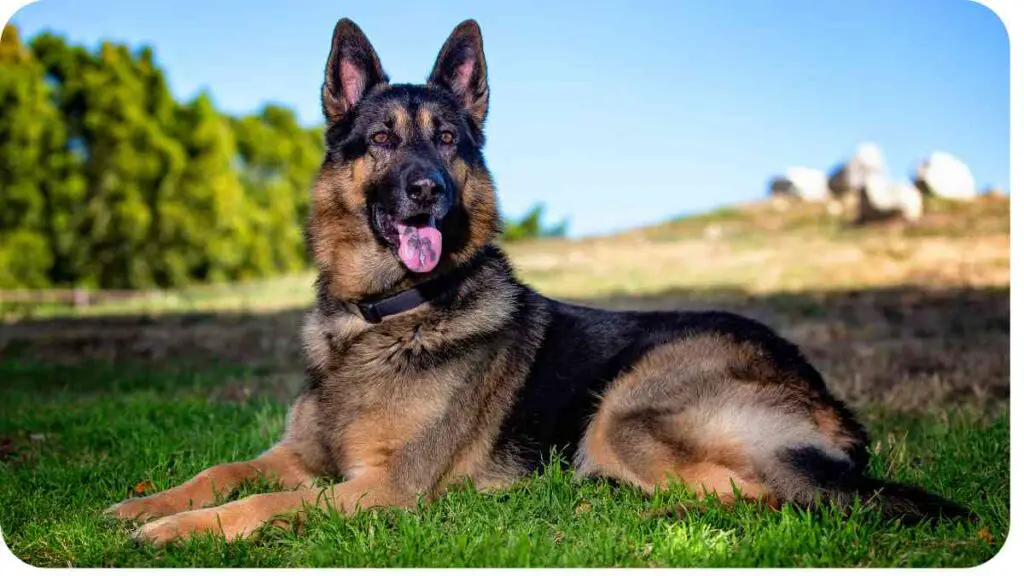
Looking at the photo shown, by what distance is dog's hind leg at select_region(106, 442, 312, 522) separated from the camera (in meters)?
3.72

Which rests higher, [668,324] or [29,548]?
[668,324]

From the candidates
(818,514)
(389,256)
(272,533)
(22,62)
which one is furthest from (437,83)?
(22,62)

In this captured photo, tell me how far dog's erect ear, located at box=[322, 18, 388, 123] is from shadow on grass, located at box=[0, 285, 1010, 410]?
10.0 ft

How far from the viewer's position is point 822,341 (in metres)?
8.46

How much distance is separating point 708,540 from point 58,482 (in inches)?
124

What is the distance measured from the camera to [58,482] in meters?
4.30

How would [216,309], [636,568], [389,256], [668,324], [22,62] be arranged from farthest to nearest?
[216,309], [22,62], [668,324], [389,256], [636,568]

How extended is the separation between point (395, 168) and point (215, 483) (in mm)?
1647

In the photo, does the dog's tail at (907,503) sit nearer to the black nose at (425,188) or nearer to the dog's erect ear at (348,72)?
the black nose at (425,188)

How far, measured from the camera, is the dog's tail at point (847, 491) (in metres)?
3.50

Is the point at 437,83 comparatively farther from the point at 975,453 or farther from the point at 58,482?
the point at 975,453

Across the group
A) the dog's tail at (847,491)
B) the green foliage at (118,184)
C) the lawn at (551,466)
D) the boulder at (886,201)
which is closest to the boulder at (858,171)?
the boulder at (886,201)

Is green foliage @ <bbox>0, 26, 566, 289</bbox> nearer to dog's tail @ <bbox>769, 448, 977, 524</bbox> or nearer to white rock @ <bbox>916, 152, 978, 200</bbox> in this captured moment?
white rock @ <bbox>916, 152, 978, 200</bbox>

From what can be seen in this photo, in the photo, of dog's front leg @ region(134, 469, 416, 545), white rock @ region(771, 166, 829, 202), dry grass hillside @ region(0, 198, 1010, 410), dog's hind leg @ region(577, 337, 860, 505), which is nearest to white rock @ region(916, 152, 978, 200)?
dry grass hillside @ region(0, 198, 1010, 410)
